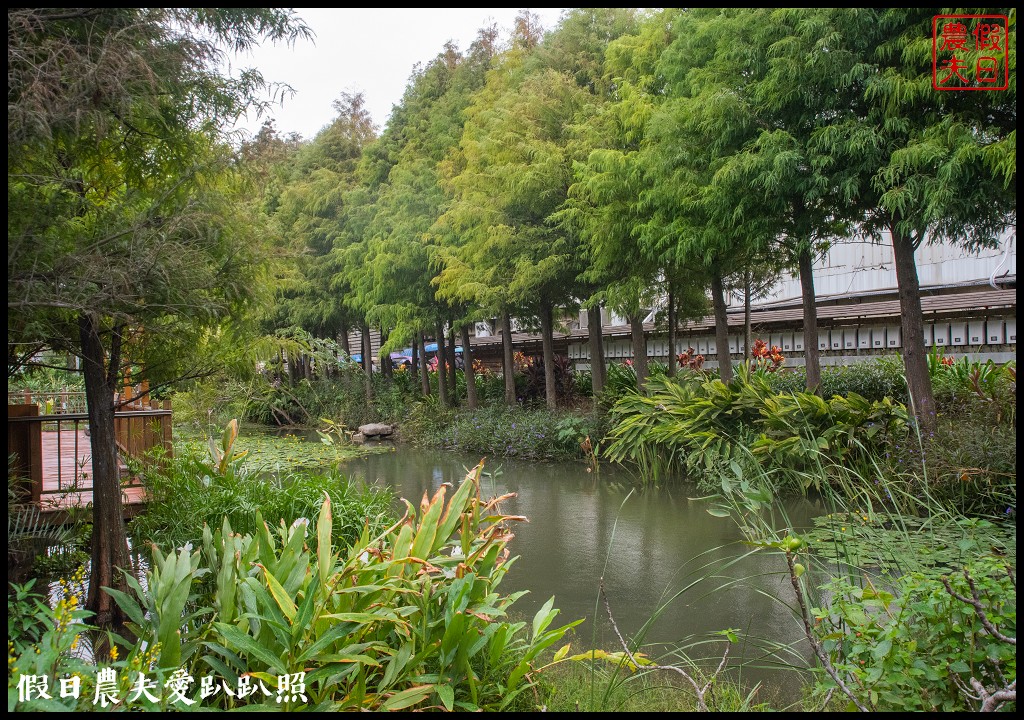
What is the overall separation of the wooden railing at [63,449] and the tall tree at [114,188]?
102cm

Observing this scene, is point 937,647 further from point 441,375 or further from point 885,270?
point 441,375

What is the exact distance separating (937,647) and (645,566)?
3534 mm

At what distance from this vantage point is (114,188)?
182 inches

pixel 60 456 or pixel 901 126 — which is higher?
pixel 901 126

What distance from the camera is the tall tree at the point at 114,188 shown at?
3109 millimetres

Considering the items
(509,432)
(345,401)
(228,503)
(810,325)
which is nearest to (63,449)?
(228,503)

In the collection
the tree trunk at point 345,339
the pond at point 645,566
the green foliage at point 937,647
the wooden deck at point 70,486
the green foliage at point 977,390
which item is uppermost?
the tree trunk at point 345,339

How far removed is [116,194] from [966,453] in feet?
22.9

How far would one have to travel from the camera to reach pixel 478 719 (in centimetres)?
238

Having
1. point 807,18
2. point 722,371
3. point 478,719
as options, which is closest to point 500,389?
point 722,371

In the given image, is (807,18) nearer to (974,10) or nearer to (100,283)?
(974,10)

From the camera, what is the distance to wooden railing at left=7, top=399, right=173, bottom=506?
5.49 meters

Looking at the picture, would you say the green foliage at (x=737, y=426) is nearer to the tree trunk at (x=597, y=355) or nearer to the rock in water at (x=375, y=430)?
the tree trunk at (x=597, y=355)

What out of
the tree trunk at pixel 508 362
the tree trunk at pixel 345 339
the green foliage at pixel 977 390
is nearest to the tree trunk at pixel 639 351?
the tree trunk at pixel 508 362
